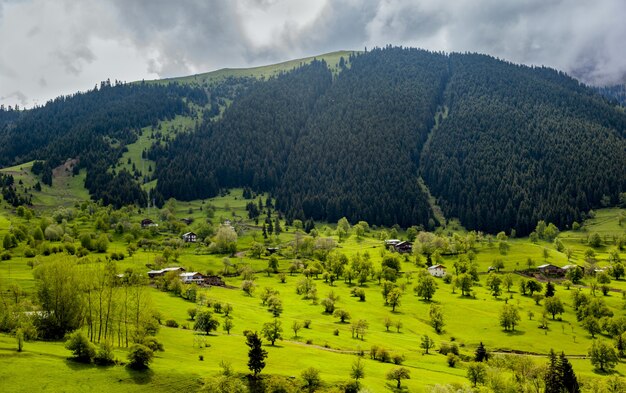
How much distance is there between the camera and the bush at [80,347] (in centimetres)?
6931

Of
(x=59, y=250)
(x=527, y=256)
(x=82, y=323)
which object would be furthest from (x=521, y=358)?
(x=59, y=250)

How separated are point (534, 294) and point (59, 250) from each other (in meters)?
161

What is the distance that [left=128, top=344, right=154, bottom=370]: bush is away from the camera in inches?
2771

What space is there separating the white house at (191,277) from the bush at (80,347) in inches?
2916

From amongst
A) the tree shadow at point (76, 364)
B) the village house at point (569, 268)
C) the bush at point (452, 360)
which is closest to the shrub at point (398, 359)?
the bush at point (452, 360)

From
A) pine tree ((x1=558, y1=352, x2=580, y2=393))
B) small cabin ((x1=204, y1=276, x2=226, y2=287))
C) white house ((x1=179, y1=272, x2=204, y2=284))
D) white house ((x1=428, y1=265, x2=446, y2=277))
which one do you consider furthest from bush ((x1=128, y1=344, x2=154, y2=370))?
white house ((x1=428, y1=265, x2=446, y2=277))

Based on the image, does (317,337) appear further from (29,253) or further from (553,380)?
(29,253)

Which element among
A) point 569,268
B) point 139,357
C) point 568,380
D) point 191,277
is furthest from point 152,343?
point 569,268

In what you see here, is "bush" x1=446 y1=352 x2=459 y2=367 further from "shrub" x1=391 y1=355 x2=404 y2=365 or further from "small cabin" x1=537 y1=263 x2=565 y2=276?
"small cabin" x1=537 y1=263 x2=565 y2=276

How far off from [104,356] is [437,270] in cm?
13039

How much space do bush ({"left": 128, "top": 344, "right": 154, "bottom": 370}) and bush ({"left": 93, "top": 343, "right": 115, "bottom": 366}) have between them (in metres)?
3.08

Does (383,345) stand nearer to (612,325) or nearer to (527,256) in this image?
(612,325)

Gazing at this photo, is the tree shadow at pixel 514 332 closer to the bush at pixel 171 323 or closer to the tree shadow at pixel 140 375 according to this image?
the bush at pixel 171 323

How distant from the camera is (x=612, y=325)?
11881 cm
